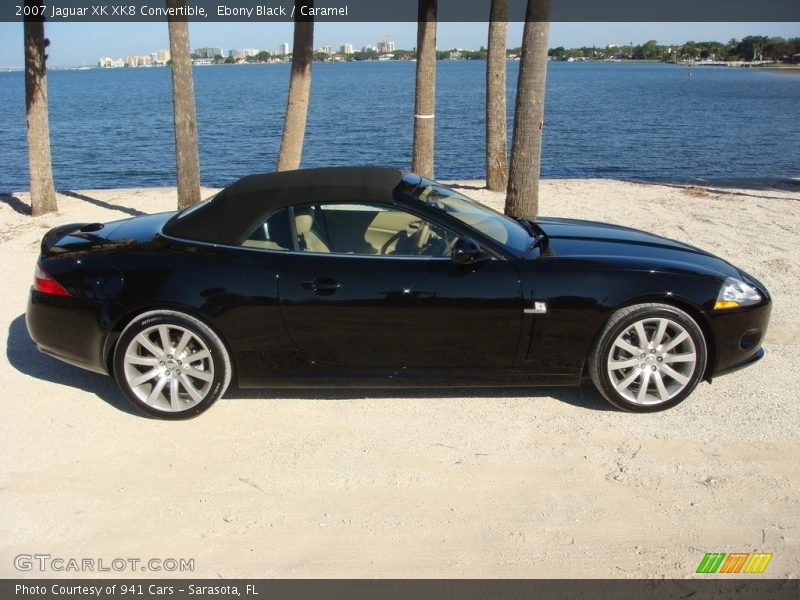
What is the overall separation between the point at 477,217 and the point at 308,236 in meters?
1.19

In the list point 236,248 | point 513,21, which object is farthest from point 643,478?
point 513,21

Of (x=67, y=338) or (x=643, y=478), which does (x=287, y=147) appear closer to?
(x=67, y=338)

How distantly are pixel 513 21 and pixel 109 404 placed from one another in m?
11.3

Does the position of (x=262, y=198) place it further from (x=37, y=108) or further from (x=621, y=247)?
(x=37, y=108)

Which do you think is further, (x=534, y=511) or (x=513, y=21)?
(x=513, y=21)

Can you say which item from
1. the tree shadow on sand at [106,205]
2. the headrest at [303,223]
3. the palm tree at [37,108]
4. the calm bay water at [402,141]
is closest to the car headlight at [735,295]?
the headrest at [303,223]

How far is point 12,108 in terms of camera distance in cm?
6469

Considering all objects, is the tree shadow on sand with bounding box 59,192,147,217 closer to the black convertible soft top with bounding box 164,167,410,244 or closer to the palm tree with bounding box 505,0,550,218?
the palm tree with bounding box 505,0,550,218

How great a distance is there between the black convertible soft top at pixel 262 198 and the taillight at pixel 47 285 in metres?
0.75

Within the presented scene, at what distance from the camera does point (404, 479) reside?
4.28m

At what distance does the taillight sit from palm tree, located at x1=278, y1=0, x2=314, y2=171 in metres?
6.83
